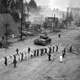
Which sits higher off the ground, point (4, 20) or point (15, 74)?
point (4, 20)

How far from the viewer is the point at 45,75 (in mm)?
11094

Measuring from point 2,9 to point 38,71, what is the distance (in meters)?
28.0

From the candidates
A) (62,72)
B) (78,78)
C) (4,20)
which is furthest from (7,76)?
(4,20)

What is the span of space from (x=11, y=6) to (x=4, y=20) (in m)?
13.9

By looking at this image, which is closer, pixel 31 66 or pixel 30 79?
pixel 30 79

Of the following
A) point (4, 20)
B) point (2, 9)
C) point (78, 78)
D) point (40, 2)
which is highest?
point (40, 2)

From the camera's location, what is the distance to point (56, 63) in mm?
14125

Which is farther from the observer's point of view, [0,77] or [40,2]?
[40,2]

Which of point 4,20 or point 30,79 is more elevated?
point 4,20

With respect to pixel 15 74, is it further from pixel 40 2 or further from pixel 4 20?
pixel 40 2

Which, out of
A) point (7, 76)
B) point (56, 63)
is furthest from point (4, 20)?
point (7, 76)

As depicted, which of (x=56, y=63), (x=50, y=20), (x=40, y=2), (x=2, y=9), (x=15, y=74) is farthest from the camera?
(x=40, y=2)

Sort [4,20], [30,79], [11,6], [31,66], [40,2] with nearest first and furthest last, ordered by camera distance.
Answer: [30,79] → [31,66] → [4,20] → [11,6] → [40,2]

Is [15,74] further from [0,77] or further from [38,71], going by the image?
[38,71]
